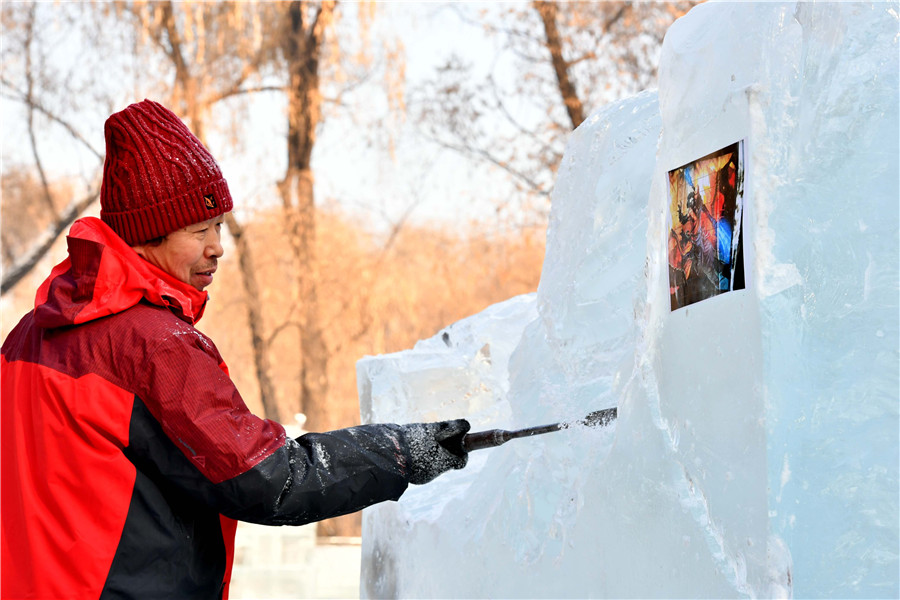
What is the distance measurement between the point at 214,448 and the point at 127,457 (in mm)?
131

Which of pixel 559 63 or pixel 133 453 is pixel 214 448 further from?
pixel 559 63

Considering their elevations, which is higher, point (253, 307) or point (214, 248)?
point (253, 307)

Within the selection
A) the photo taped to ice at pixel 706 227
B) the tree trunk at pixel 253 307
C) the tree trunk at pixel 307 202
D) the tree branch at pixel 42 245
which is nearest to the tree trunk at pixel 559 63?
the tree trunk at pixel 307 202

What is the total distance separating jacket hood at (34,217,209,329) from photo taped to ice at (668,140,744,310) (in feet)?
2.47

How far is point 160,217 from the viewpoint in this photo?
1476 mm

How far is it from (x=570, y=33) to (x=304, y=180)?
329 cm

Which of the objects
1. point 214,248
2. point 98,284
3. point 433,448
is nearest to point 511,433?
point 433,448

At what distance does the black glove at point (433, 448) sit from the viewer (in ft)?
4.91

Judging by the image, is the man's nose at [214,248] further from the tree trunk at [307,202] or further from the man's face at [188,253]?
the tree trunk at [307,202]

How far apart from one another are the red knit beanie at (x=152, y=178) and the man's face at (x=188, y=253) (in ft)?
0.07

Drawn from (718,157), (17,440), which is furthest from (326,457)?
(718,157)

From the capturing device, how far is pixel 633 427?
5.09 ft

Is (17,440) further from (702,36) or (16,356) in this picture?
(702,36)

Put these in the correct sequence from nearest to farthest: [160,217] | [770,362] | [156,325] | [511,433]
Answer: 1. [770,362]
2. [156,325]
3. [160,217]
4. [511,433]
